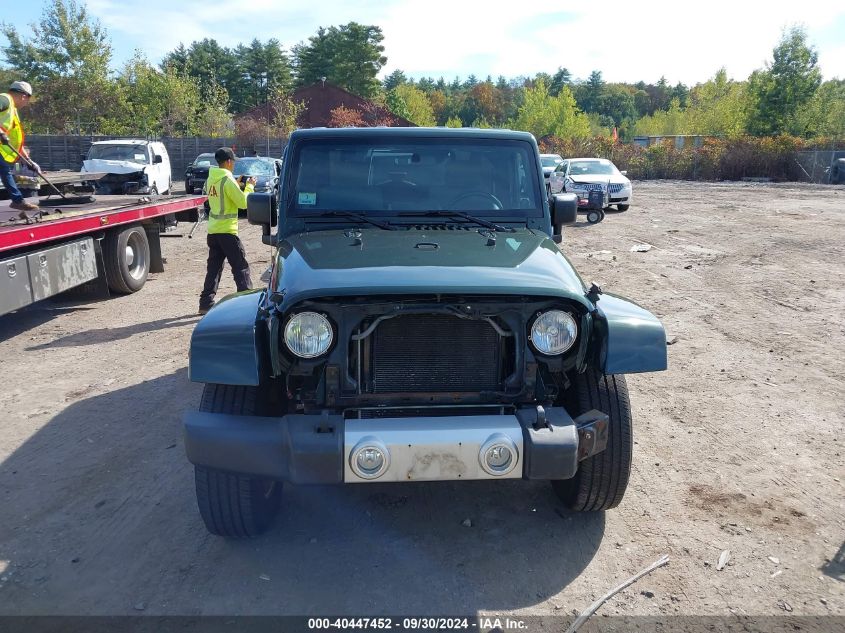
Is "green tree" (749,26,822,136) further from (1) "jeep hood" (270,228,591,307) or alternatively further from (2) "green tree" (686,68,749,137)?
(1) "jeep hood" (270,228,591,307)

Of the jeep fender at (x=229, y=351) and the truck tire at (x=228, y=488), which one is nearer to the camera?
the jeep fender at (x=229, y=351)

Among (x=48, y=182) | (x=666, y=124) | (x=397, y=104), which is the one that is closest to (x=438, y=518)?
(x=48, y=182)

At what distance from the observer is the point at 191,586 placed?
10.2 feet

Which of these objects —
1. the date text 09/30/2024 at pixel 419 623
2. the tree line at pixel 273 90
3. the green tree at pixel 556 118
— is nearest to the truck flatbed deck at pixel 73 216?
the date text 09/30/2024 at pixel 419 623

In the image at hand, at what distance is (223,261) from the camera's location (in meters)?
7.88

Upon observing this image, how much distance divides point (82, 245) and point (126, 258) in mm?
1243

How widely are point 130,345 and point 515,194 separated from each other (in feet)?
14.1

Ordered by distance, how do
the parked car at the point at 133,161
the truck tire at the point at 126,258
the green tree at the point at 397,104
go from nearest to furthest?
1. the truck tire at the point at 126,258
2. the parked car at the point at 133,161
3. the green tree at the point at 397,104

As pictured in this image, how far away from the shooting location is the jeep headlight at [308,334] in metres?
3.07

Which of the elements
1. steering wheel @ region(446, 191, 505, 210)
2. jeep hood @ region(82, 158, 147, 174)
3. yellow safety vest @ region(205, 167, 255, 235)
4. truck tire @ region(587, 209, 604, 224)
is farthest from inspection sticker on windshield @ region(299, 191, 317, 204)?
jeep hood @ region(82, 158, 147, 174)

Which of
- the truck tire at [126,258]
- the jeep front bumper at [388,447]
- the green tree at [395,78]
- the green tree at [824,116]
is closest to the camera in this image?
the jeep front bumper at [388,447]

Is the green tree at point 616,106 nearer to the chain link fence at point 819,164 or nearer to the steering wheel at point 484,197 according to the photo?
the chain link fence at point 819,164

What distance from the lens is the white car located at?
768 inches

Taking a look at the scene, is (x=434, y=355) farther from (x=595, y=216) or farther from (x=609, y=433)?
(x=595, y=216)
